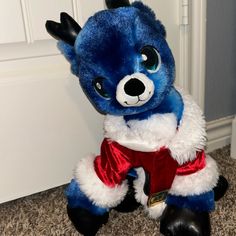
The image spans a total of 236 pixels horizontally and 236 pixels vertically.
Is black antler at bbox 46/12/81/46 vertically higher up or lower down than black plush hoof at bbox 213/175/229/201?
higher up

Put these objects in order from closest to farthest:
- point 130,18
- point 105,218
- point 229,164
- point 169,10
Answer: point 130,18
point 105,218
point 169,10
point 229,164

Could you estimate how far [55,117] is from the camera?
32.2 inches

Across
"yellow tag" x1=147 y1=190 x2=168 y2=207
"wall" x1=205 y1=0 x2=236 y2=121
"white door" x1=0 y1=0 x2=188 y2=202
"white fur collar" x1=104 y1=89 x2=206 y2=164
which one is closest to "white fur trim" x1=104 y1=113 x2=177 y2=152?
"white fur collar" x1=104 y1=89 x2=206 y2=164

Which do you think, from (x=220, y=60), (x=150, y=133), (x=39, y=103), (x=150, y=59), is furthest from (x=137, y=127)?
(x=220, y=60)

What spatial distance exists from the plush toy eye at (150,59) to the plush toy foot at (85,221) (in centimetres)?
32

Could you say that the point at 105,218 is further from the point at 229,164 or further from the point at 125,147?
the point at 229,164

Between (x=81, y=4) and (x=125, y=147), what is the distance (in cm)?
34

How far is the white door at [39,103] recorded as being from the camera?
0.75m

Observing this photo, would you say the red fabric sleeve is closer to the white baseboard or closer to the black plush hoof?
the black plush hoof

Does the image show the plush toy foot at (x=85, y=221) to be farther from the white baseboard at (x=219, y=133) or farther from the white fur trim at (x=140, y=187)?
the white baseboard at (x=219, y=133)

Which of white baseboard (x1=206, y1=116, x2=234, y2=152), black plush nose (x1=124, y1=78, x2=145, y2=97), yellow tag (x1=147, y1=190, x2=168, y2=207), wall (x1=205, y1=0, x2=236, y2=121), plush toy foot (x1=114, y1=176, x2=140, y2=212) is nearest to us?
black plush nose (x1=124, y1=78, x2=145, y2=97)

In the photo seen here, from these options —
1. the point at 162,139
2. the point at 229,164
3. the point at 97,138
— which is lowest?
the point at 229,164

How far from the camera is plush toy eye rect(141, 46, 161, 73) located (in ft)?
1.96

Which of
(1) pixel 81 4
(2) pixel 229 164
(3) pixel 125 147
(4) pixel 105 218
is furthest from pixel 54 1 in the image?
(2) pixel 229 164
